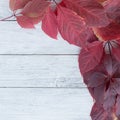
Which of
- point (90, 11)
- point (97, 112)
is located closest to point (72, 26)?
point (90, 11)

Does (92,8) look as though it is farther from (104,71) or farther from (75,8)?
(104,71)

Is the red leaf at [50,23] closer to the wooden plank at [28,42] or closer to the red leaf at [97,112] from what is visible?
the wooden plank at [28,42]

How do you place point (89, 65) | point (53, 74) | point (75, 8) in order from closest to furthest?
point (75, 8) → point (89, 65) → point (53, 74)

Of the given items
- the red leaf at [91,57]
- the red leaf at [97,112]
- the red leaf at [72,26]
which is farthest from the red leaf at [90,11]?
the red leaf at [97,112]

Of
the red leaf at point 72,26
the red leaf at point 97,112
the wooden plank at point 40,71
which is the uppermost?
the red leaf at point 72,26

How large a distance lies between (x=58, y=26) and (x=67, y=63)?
0.18 m

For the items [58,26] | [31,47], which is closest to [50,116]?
[31,47]

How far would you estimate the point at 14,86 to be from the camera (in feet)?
2.33

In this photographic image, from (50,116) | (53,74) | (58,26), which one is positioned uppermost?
(58,26)

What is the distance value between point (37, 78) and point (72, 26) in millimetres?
244

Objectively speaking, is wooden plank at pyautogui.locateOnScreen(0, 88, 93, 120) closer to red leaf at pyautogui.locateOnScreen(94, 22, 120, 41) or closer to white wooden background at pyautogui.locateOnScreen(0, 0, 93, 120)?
white wooden background at pyautogui.locateOnScreen(0, 0, 93, 120)

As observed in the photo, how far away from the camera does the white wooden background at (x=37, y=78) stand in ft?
2.16

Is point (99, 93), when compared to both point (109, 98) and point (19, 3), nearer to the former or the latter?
point (109, 98)

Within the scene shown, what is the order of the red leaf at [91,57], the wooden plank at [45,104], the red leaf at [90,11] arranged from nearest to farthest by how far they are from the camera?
the red leaf at [90,11]
the red leaf at [91,57]
the wooden plank at [45,104]
